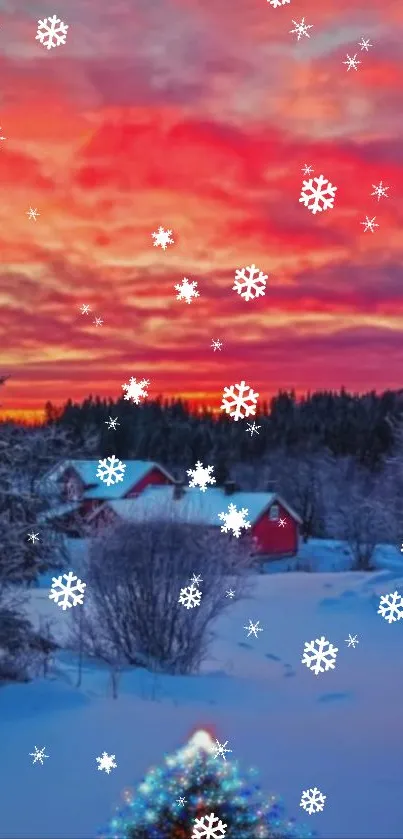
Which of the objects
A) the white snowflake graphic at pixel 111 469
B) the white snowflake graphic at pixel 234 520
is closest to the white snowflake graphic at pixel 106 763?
the white snowflake graphic at pixel 234 520

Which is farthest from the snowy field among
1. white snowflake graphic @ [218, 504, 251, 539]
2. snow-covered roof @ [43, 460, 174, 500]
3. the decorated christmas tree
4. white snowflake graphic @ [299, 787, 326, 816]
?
snow-covered roof @ [43, 460, 174, 500]

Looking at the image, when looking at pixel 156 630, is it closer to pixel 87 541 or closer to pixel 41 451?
pixel 87 541

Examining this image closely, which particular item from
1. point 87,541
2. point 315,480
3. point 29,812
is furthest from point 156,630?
point 315,480

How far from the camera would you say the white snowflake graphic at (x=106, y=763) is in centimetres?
1019

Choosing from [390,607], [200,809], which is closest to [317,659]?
[390,607]

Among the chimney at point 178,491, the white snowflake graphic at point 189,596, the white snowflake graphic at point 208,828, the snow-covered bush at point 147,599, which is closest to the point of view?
the white snowflake graphic at point 208,828

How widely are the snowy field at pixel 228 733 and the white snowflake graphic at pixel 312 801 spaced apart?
67 mm

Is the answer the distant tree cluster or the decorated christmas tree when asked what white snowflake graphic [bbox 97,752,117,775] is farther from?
the distant tree cluster

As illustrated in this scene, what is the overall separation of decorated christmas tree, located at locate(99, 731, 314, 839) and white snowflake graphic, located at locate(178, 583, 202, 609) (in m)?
10.0

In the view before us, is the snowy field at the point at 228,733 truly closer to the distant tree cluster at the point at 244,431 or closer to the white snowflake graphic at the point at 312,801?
the white snowflake graphic at the point at 312,801

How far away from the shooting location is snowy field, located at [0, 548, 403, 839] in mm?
9305

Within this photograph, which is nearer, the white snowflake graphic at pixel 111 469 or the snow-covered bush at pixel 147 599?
the white snowflake graphic at pixel 111 469

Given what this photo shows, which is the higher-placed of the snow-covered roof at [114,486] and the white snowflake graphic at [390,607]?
the snow-covered roof at [114,486]

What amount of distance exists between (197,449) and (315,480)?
1082 cm
